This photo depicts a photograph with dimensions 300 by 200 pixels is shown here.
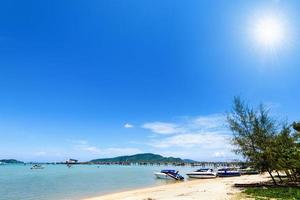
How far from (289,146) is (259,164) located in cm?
327

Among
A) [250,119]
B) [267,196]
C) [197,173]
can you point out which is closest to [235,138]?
[250,119]

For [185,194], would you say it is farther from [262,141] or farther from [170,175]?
[170,175]

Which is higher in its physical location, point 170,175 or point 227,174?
point 227,174

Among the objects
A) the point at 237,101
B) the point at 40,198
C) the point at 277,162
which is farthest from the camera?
the point at 40,198

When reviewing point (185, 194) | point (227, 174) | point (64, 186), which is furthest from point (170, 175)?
point (185, 194)

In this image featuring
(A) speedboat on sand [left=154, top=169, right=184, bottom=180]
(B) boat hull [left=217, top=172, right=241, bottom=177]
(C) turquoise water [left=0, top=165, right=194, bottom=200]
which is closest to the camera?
(C) turquoise water [left=0, top=165, right=194, bottom=200]

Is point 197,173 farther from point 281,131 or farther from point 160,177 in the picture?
point 281,131

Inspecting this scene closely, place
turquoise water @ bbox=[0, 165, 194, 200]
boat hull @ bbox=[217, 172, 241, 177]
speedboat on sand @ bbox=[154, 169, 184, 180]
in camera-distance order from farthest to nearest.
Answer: boat hull @ bbox=[217, 172, 241, 177] < speedboat on sand @ bbox=[154, 169, 184, 180] < turquoise water @ bbox=[0, 165, 194, 200]

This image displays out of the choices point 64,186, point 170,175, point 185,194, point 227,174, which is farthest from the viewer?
point 227,174

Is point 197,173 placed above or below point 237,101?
below

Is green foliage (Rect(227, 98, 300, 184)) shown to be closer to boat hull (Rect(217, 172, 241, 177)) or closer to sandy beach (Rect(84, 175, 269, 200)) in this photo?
sandy beach (Rect(84, 175, 269, 200))

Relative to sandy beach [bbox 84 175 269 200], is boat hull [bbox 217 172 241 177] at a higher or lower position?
higher

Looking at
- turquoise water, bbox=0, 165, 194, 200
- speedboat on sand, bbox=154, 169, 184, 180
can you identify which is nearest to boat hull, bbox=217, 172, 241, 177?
speedboat on sand, bbox=154, 169, 184, 180

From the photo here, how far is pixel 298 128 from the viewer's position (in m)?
30.8
